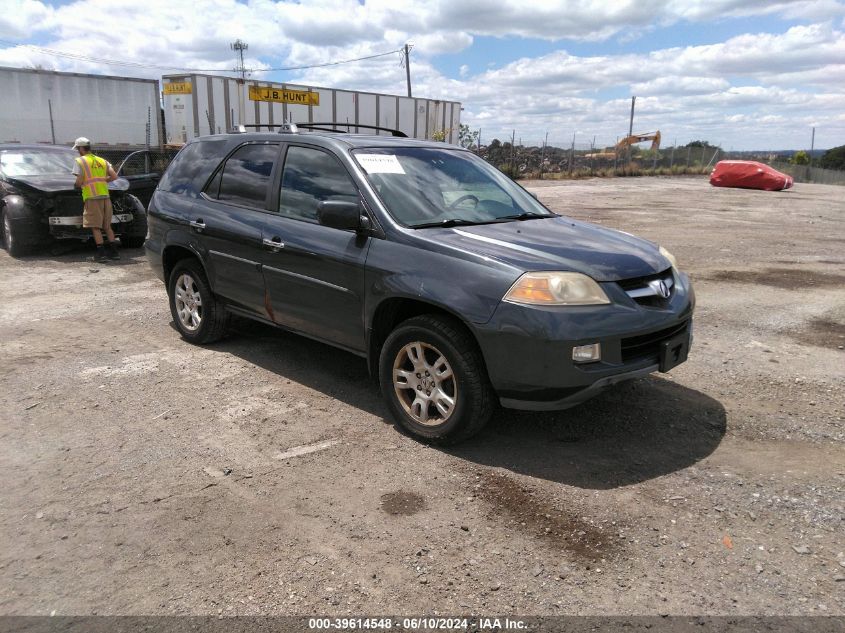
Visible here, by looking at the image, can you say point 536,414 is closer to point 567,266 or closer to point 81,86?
point 567,266

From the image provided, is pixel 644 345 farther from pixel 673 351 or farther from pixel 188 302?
pixel 188 302

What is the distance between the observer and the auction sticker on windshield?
4268 mm

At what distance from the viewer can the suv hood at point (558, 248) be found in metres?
3.54

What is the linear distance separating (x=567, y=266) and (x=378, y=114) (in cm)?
2942

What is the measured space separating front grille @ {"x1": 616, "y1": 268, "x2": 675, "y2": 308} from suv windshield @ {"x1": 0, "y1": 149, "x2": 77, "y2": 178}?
9770 mm

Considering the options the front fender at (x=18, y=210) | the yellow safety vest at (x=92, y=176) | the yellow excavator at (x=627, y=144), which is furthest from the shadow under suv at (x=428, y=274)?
the yellow excavator at (x=627, y=144)

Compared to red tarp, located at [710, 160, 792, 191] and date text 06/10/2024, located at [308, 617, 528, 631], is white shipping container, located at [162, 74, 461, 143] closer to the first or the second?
red tarp, located at [710, 160, 792, 191]

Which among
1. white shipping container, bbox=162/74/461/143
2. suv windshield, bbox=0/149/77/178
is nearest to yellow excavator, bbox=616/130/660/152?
white shipping container, bbox=162/74/461/143

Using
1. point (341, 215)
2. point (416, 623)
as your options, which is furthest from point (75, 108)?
point (416, 623)

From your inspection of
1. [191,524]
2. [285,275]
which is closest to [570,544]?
[191,524]

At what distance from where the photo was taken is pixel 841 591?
8.38ft

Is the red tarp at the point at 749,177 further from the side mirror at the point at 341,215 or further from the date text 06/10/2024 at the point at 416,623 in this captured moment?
the date text 06/10/2024 at the point at 416,623

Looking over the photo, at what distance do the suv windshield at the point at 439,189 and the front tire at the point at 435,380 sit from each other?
72 centimetres

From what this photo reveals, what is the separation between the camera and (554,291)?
338 centimetres
